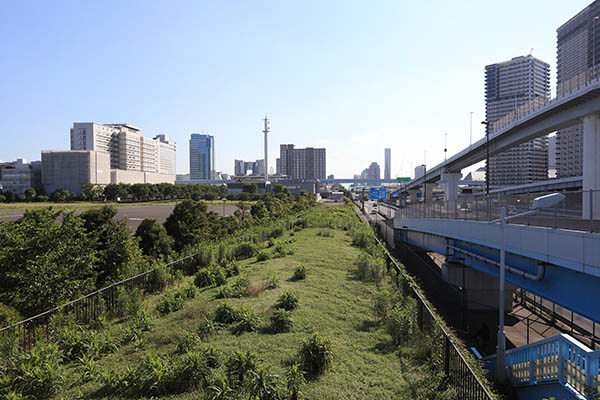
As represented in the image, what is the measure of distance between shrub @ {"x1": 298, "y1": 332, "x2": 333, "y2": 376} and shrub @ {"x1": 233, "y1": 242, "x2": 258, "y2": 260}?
511 inches

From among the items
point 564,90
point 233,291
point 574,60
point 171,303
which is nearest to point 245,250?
point 233,291

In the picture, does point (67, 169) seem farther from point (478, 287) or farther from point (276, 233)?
point (478, 287)

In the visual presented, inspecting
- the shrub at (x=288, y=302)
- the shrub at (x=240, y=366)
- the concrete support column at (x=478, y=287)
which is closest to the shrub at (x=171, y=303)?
the shrub at (x=288, y=302)

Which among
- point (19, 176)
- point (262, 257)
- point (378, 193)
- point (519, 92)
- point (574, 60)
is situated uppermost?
point (574, 60)

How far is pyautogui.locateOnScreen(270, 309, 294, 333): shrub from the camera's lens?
925 cm

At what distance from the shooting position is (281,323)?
9.30 meters

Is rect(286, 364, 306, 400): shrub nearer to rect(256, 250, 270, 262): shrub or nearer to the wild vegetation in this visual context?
the wild vegetation

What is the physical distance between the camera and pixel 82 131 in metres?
140

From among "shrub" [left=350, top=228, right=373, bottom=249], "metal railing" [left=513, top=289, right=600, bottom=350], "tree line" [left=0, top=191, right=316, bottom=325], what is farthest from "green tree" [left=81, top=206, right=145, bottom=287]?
"metal railing" [left=513, top=289, right=600, bottom=350]

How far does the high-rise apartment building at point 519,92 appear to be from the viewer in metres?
120

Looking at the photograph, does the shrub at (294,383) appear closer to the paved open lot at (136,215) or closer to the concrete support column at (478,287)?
the concrete support column at (478,287)

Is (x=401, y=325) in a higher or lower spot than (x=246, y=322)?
lower

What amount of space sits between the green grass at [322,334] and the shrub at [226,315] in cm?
34

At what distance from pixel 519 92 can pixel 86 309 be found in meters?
140
